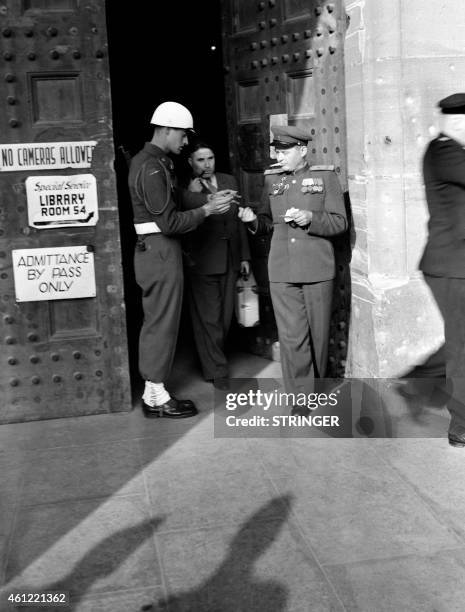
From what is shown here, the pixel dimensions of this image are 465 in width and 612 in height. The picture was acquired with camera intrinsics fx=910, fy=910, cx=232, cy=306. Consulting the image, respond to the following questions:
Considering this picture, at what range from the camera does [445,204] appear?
15.1ft

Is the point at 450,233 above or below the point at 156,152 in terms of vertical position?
below

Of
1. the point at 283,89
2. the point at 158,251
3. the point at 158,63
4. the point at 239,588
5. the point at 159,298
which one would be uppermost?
the point at 158,63

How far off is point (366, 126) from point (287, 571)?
105 inches

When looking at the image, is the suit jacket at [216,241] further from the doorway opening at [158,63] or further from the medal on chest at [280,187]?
the doorway opening at [158,63]

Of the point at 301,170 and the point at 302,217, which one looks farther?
the point at 301,170

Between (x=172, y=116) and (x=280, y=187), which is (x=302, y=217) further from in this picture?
(x=172, y=116)

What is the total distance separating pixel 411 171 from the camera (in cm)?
514

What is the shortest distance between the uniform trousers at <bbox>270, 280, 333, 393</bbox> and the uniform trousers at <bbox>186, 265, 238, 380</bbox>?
858mm

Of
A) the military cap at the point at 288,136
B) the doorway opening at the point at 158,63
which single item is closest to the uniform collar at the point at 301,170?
the military cap at the point at 288,136

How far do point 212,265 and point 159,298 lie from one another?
760 mm

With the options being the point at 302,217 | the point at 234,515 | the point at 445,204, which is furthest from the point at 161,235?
the point at 234,515

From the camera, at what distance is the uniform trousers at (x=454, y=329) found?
15.2 feet

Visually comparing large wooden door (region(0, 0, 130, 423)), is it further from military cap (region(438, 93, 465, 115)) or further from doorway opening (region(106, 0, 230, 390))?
doorway opening (region(106, 0, 230, 390))

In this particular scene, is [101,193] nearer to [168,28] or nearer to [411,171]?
[411,171]
